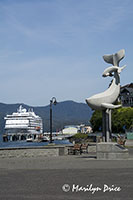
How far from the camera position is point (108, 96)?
21422mm

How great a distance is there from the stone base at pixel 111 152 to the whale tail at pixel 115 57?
5.24 m

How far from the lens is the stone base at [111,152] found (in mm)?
20478

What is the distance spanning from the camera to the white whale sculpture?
21.2 metres

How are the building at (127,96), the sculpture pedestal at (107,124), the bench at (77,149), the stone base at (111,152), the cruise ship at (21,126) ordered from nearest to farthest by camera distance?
the stone base at (111,152)
the sculpture pedestal at (107,124)
the bench at (77,149)
the building at (127,96)
the cruise ship at (21,126)

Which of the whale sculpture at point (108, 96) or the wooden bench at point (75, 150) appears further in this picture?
the wooden bench at point (75, 150)

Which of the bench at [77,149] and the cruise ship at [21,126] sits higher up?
the cruise ship at [21,126]
